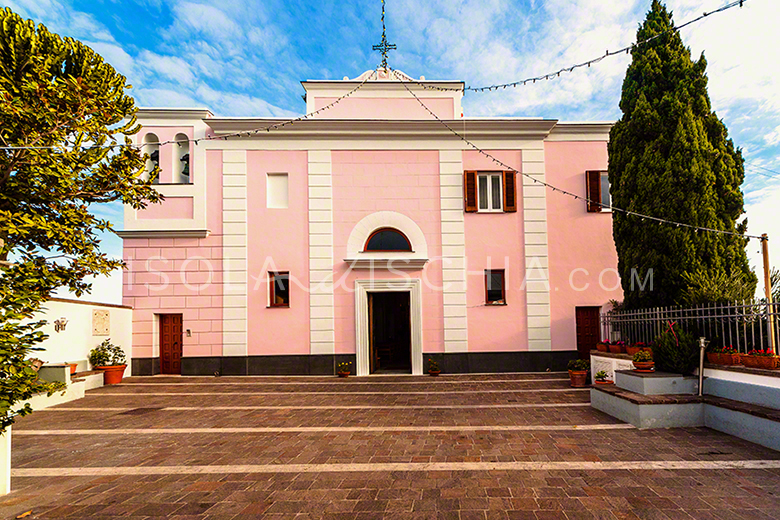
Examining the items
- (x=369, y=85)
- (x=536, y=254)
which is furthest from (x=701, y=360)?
(x=369, y=85)

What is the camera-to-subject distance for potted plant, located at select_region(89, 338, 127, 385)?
11.5 metres

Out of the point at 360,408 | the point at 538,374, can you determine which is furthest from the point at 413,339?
the point at 360,408

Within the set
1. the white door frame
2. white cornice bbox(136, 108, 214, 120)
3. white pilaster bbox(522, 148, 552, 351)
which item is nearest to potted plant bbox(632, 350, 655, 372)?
white pilaster bbox(522, 148, 552, 351)

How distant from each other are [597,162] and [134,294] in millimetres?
14770

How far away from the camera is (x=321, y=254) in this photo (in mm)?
12930

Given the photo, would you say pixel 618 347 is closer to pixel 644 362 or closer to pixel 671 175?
pixel 644 362

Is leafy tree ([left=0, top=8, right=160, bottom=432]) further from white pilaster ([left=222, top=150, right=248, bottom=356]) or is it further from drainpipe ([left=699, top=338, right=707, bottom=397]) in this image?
drainpipe ([left=699, top=338, right=707, bottom=397])

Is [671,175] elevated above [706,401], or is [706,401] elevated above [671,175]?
[671,175]

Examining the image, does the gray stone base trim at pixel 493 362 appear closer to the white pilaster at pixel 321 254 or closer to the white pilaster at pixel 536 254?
the white pilaster at pixel 536 254

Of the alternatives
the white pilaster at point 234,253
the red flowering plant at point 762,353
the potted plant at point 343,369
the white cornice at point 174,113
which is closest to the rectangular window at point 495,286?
the potted plant at point 343,369

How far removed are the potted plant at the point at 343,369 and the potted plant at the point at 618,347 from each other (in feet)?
22.8

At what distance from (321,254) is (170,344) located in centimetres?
539

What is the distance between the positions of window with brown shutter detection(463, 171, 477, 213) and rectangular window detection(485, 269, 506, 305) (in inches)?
78.8

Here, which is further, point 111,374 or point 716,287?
point 111,374
